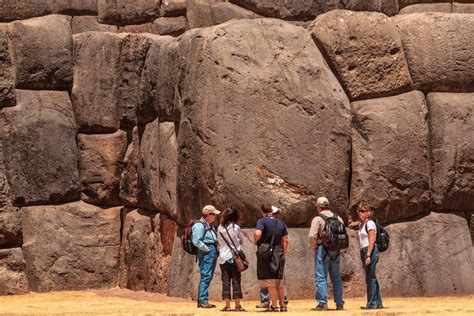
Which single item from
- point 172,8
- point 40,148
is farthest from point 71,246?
point 172,8

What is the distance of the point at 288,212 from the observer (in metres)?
22.2

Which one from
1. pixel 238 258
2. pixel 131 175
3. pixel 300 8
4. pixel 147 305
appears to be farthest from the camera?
pixel 131 175

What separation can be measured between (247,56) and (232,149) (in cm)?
158

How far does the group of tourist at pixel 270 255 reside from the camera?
766 inches

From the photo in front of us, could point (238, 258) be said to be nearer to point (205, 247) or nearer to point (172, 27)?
point (205, 247)

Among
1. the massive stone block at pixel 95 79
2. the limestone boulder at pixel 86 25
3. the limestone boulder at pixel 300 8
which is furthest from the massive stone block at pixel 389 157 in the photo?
the limestone boulder at pixel 86 25

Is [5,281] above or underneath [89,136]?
underneath

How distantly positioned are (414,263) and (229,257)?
4600mm

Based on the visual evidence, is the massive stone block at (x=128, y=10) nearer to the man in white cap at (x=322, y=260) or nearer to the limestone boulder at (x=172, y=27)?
the limestone boulder at (x=172, y=27)

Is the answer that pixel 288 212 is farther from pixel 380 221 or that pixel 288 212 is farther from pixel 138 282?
pixel 138 282

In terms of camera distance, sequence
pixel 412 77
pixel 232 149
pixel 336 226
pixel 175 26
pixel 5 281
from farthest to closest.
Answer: pixel 175 26 → pixel 5 281 → pixel 412 77 → pixel 232 149 → pixel 336 226

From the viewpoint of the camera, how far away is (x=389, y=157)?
2312cm

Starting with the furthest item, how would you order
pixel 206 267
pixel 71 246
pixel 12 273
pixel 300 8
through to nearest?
pixel 71 246, pixel 300 8, pixel 12 273, pixel 206 267

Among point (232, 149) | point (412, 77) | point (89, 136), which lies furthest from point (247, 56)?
point (89, 136)
